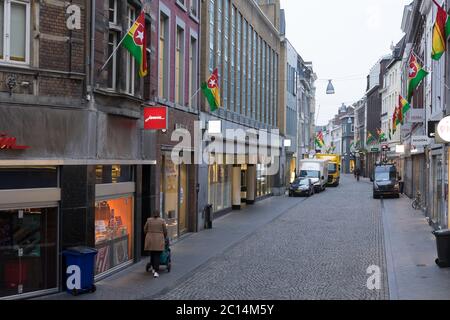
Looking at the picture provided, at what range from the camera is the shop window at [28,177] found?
11.3 meters

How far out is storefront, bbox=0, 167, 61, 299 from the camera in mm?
11352

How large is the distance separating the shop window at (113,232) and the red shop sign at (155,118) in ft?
6.91

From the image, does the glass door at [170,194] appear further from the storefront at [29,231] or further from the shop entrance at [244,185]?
the shop entrance at [244,185]

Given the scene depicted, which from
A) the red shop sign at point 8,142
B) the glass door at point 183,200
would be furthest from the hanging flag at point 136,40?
the glass door at point 183,200

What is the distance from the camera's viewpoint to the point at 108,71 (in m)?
14.4

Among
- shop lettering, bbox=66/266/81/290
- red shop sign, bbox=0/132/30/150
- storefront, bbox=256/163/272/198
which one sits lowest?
shop lettering, bbox=66/266/81/290

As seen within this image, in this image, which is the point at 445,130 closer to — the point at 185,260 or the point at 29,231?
the point at 185,260

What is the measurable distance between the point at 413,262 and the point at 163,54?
34.1 feet

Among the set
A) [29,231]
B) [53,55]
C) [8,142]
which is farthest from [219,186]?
[8,142]

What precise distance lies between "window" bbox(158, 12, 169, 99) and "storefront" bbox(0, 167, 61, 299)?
7934 mm

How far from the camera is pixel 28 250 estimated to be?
11.9 m

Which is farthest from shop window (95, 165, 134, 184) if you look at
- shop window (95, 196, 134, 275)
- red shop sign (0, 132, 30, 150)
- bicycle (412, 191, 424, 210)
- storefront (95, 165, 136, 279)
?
bicycle (412, 191, 424, 210)

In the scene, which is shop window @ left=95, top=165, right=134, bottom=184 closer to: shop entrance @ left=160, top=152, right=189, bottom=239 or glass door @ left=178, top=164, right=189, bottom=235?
shop entrance @ left=160, top=152, right=189, bottom=239

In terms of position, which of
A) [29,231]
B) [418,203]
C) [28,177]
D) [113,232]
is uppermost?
[28,177]
